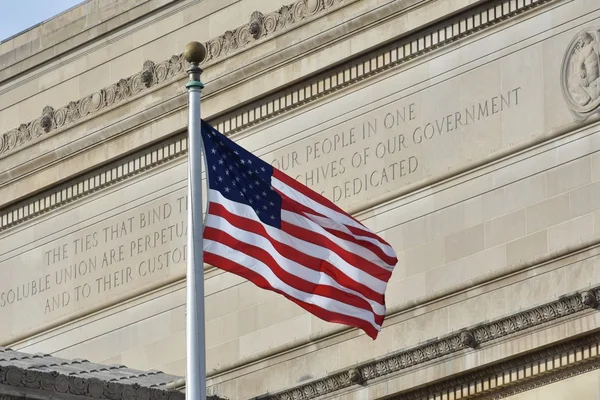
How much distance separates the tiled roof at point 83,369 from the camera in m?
35.6

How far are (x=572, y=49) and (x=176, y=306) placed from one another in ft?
27.6

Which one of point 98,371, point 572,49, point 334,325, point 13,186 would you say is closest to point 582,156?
point 572,49

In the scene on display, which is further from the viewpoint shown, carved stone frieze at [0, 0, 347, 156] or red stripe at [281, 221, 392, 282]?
carved stone frieze at [0, 0, 347, 156]

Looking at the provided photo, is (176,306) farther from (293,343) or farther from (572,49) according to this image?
(572,49)

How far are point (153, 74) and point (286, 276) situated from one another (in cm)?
1329

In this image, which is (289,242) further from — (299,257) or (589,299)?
(589,299)

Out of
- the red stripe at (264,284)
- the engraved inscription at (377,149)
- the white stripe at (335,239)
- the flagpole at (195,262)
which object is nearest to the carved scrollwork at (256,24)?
the engraved inscription at (377,149)

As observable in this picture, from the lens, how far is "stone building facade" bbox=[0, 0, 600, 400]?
35125 mm

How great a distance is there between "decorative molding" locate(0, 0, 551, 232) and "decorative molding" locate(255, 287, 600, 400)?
4.93 m

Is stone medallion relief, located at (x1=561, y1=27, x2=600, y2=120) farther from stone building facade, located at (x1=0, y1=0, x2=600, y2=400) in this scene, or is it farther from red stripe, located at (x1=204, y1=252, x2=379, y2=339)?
red stripe, located at (x1=204, y1=252, x2=379, y2=339)

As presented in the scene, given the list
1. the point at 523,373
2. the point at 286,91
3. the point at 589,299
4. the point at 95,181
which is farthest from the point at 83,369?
the point at 95,181

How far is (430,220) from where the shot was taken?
3734 cm

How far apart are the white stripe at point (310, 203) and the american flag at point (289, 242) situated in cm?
1

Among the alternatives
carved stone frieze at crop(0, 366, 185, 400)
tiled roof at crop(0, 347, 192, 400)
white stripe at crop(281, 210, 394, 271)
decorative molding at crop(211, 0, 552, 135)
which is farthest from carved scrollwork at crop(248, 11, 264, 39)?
white stripe at crop(281, 210, 394, 271)
